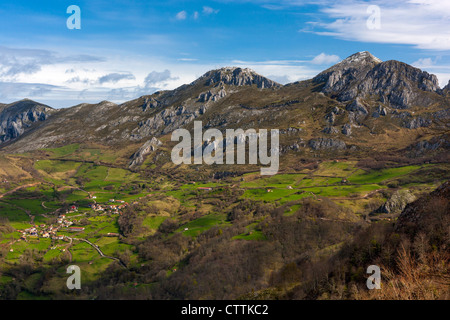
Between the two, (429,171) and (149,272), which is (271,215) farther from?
(429,171)

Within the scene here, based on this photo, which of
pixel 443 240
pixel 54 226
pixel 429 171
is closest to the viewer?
pixel 443 240

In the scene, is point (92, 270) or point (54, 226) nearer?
point (92, 270)

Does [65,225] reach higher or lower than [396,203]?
lower

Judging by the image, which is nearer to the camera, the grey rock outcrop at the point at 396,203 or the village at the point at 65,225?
the grey rock outcrop at the point at 396,203

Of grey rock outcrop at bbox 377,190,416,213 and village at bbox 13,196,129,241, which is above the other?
grey rock outcrop at bbox 377,190,416,213

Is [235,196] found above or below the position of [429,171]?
below

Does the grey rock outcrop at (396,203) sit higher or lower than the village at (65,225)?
higher

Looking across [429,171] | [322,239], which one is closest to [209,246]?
[322,239]

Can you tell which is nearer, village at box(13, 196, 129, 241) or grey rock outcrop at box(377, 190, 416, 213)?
grey rock outcrop at box(377, 190, 416, 213)

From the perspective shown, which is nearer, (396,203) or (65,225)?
(396,203)

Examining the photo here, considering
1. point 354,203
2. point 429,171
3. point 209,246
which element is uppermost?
point 429,171
